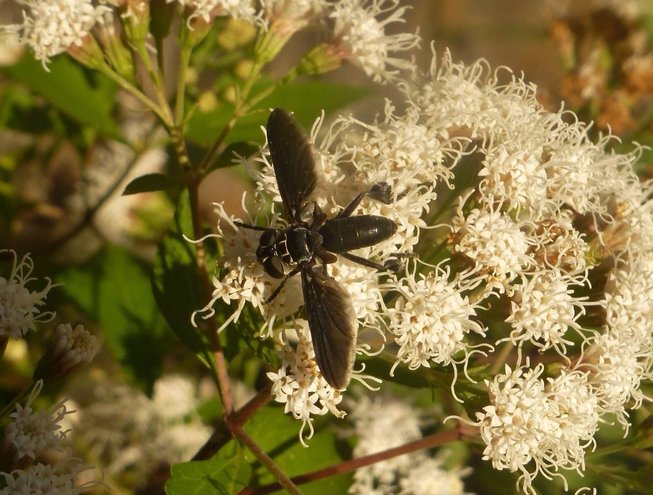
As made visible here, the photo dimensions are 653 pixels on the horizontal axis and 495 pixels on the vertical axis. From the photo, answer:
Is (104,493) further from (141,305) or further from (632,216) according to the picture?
(632,216)

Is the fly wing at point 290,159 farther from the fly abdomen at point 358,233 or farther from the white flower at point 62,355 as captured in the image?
the white flower at point 62,355

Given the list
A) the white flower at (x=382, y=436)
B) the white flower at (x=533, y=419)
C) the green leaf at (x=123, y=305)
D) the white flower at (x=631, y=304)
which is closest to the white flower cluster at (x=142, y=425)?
the green leaf at (x=123, y=305)

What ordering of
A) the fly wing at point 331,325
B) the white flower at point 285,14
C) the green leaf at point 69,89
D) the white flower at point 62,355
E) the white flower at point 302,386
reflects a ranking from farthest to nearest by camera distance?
1. the green leaf at point 69,89
2. the white flower at point 285,14
3. the white flower at point 62,355
4. the white flower at point 302,386
5. the fly wing at point 331,325

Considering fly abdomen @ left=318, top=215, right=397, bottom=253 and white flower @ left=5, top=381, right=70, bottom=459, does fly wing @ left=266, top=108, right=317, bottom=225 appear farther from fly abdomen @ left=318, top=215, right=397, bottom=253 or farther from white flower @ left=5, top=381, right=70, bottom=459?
white flower @ left=5, top=381, right=70, bottom=459

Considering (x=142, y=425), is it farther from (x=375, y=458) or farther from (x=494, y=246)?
(x=494, y=246)

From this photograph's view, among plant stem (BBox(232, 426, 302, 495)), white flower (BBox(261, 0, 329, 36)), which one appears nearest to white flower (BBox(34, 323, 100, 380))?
plant stem (BBox(232, 426, 302, 495))

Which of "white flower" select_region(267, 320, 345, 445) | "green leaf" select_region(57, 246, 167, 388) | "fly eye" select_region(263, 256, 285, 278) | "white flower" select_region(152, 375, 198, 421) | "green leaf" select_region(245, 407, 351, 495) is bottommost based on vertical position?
"white flower" select_region(152, 375, 198, 421)

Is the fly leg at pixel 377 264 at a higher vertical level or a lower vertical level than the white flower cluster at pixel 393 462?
higher
